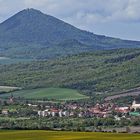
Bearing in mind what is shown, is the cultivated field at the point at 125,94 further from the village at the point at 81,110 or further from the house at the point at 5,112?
the house at the point at 5,112

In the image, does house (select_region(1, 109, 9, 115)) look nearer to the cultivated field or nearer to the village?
the village

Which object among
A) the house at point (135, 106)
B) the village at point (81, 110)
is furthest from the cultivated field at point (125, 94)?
the house at point (135, 106)

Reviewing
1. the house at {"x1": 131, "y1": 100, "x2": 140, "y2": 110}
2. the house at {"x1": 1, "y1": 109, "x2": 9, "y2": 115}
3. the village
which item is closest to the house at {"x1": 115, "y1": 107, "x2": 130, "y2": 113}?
the village

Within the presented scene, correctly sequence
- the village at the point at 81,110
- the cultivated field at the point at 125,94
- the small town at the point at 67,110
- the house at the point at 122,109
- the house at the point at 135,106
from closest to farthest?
the small town at the point at 67,110, the village at the point at 81,110, the house at the point at 122,109, the house at the point at 135,106, the cultivated field at the point at 125,94

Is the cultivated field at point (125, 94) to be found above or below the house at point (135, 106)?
above

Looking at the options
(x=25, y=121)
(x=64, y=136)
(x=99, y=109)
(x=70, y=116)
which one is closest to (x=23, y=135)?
(x=64, y=136)

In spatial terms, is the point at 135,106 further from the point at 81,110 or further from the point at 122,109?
the point at 81,110

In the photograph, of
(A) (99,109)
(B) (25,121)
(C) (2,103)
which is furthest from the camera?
(C) (2,103)

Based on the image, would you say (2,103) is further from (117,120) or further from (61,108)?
(117,120)

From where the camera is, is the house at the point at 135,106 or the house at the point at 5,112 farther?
the house at the point at 135,106

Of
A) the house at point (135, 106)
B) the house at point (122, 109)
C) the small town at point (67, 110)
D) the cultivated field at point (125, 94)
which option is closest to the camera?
the small town at point (67, 110)

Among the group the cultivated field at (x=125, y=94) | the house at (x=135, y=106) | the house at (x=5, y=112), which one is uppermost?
the cultivated field at (x=125, y=94)
